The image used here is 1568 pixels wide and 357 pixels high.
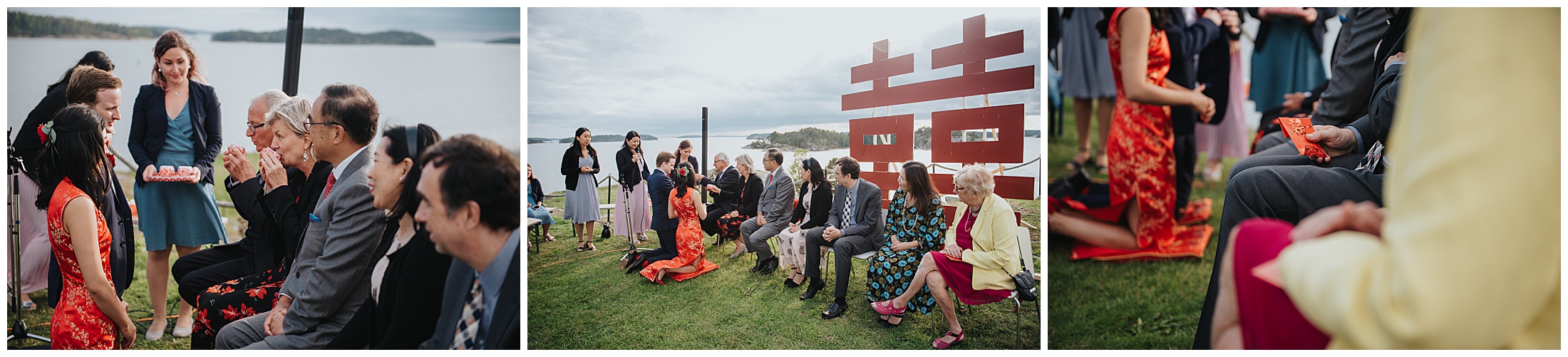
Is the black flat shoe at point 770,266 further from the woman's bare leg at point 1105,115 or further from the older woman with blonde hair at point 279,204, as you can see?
the woman's bare leg at point 1105,115

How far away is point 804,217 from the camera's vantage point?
3.14 m

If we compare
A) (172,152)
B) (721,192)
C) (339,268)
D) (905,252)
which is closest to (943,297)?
(905,252)

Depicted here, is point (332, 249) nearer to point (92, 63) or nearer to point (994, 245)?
point (92, 63)

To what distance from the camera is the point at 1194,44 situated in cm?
400

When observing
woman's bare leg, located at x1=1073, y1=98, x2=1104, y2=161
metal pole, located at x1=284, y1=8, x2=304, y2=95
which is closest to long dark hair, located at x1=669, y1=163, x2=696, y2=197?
metal pole, located at x1=284, y1=8, x2=304, y2=95

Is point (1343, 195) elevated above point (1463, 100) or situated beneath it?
situated beneath

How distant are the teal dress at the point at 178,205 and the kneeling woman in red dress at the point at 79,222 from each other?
0.15 metres

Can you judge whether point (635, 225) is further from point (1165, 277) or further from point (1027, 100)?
point (1165, 277)

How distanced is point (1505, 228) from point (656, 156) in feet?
8.43

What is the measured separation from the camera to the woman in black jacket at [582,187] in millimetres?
3111

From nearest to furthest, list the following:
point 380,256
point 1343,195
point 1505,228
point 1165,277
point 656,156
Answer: point 1505,228
point 1343,195
point 380,256
point 656,156
point 1165,277

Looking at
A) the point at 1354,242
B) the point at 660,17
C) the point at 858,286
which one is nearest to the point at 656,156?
the point at 660,17

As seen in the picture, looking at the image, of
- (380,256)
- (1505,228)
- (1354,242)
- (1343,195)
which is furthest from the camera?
(380,256)

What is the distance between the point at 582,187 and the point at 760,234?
2.54ft
